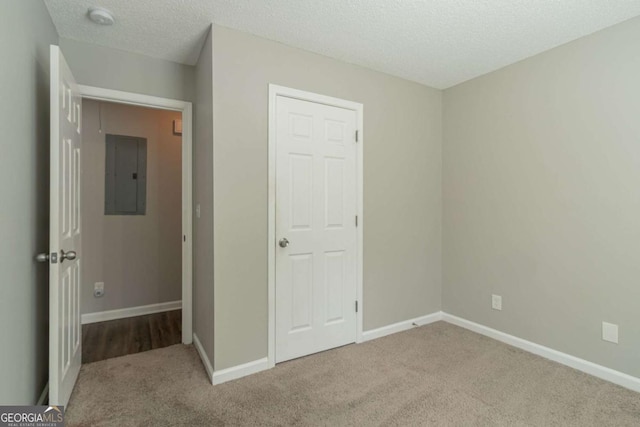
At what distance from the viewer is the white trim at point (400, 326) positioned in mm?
2819

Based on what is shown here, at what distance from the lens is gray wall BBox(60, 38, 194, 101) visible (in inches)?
91.4

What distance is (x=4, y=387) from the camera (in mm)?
1312

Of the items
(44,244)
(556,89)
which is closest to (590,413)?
(556,89)

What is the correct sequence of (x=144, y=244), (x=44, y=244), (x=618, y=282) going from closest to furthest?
1. (x=44, y=244)
2. (x=618, y=282)
3. (x=144, y=244)

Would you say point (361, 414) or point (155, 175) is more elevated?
point (155, 175)

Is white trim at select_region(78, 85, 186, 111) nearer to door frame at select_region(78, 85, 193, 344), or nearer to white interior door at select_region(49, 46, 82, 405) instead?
door frame at select_region(78, 85, 193, 344)

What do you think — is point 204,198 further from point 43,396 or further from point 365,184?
point 43,396

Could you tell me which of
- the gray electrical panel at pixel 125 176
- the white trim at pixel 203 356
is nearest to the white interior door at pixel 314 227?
the white trim at pixel 203 356

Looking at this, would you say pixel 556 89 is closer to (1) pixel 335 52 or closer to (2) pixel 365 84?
(2) pixel 365 84

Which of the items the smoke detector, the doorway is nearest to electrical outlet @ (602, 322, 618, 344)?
the doorway

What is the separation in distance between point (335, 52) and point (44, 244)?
2422 millimetres

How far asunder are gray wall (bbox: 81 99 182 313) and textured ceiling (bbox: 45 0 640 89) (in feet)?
3.89

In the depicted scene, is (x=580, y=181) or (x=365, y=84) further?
(x=365, y=84)

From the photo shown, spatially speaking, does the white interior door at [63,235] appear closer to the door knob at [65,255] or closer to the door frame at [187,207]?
the door knob at [65,255]
